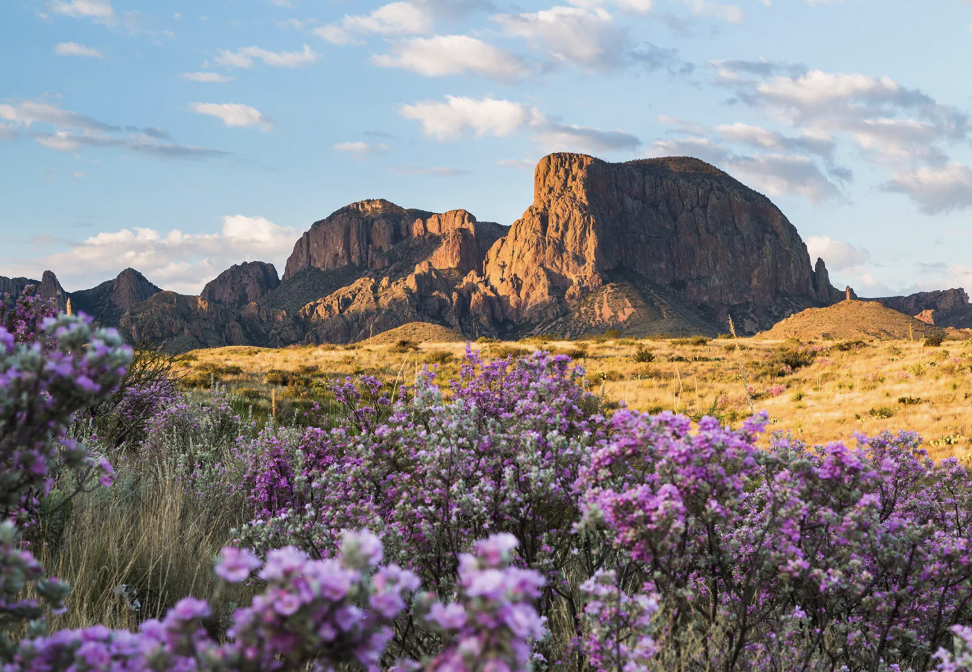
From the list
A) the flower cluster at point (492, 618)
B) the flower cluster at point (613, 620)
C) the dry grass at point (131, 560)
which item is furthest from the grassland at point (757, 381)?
the flower cluster at point (492, 618)

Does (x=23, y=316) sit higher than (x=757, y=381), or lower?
higher

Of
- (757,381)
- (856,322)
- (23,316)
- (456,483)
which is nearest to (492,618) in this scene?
(456,483)

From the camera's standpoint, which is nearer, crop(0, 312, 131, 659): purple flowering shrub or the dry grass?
crop(0, 312, 131, 659): purple flowering shrub

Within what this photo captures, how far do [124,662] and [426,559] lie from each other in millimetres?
2466

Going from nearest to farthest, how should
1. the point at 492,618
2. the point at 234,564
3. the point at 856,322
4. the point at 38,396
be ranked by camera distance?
the point at 492,618, the point at 234,564, the point at 38,396, the point at 856,322

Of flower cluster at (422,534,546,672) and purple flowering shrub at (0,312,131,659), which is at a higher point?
purple flowering shrub at (0,312,131,659)

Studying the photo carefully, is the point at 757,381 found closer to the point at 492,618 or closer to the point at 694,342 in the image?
the point at 694,342

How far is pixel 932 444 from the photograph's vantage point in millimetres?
14562

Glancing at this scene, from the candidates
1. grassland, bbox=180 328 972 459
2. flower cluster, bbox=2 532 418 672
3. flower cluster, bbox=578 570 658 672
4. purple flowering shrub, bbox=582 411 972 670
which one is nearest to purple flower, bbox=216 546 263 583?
flower cluster, bbox=2 532 418 672

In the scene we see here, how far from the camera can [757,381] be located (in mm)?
27109

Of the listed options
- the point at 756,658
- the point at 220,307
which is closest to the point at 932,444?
the point at 756,658

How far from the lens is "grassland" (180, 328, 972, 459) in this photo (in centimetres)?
1664

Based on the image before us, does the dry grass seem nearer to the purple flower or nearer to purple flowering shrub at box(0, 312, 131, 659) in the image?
purple flowering shrub at box(0, 312, 131, 659)

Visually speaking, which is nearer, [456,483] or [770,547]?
[456,483]
